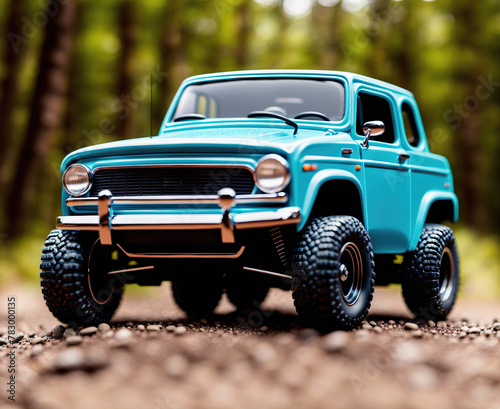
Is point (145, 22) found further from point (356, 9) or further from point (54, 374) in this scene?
point (54, 374)

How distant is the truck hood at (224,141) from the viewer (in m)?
5.07

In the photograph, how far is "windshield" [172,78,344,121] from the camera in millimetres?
6391

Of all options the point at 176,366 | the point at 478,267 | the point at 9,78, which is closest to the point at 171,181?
the point at 176,366

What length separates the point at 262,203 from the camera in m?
5.00

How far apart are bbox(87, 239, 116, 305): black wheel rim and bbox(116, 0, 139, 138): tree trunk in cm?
1037

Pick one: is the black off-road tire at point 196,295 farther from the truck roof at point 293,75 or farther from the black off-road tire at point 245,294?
the truck roof at point 293,75

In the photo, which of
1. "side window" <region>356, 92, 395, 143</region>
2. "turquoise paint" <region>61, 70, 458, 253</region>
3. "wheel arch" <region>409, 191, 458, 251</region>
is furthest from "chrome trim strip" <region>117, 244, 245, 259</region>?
"wheel arch" <region>409, 191, 458, 251</region>

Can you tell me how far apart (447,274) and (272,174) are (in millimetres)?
3393

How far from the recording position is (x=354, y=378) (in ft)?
11.7

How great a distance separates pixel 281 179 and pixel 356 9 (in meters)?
19.0

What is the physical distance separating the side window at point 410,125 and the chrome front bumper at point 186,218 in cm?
310

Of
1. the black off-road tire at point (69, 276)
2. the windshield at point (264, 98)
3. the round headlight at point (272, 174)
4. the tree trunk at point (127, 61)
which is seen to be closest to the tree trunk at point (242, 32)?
the tree trunk at point (127, 61)

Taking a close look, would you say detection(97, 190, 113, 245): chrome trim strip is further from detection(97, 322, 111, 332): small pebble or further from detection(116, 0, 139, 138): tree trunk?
detection(116, 0, 139, 138): tree trunk

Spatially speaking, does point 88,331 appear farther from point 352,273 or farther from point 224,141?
point 352,273
